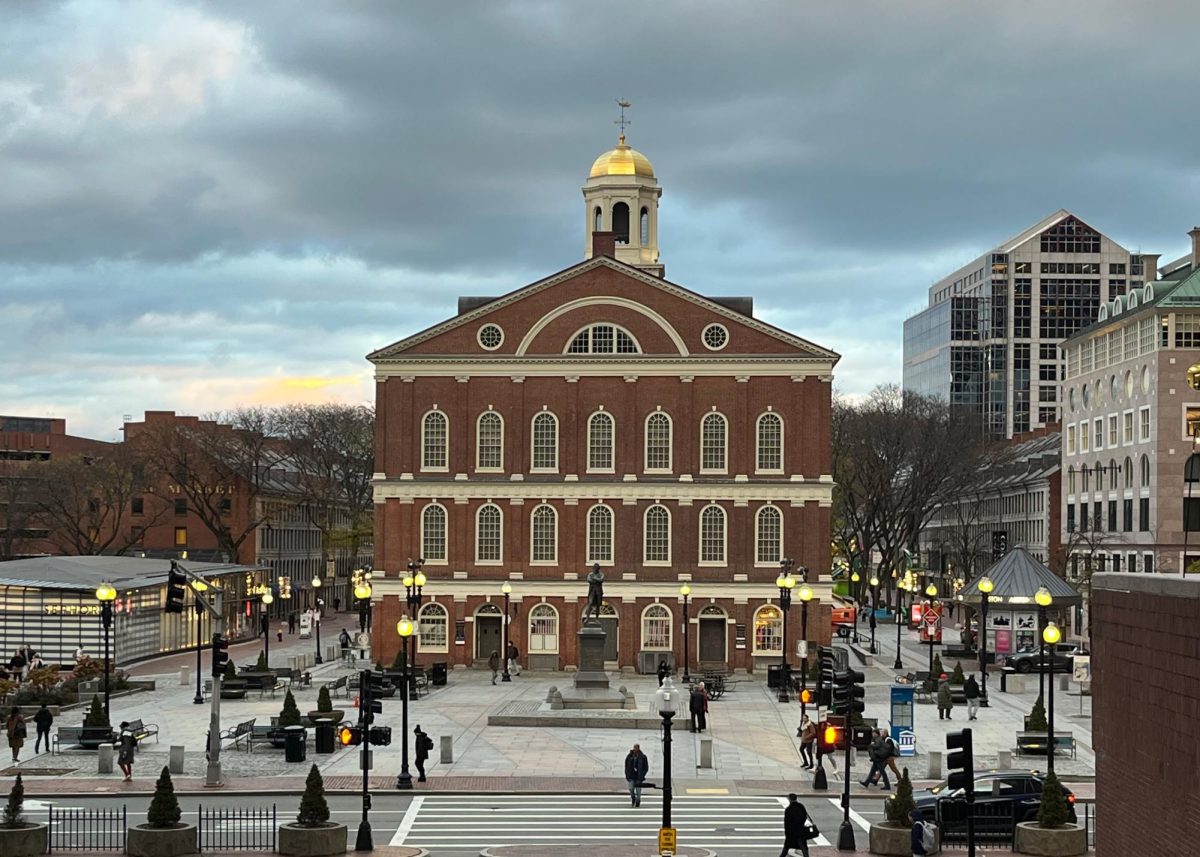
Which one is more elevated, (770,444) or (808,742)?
(770,444)

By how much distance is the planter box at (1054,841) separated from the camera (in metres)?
33.8

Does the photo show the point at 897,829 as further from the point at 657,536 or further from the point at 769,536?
the point at 657,536

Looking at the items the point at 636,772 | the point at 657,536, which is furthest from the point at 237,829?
the point at 657,536

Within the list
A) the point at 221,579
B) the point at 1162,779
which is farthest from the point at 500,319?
the point at 1162,779

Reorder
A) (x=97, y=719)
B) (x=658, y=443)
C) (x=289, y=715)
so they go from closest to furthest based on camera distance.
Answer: (x=289, y=715) → (x=97, y=719) → (x=658, y=443)

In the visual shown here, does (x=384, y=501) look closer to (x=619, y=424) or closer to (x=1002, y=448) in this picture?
(x=619, y=424)

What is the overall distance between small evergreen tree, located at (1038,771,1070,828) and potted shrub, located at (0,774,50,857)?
63.3 feet

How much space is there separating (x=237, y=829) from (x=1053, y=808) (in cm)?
1672

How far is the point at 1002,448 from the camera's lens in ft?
461

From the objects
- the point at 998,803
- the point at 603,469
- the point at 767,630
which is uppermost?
the point at 603,469

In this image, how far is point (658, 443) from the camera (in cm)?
8200

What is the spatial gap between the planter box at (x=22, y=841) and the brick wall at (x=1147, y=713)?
1971cm

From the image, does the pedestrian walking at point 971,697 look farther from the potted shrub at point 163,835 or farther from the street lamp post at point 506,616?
the potted shrub at point 163,835

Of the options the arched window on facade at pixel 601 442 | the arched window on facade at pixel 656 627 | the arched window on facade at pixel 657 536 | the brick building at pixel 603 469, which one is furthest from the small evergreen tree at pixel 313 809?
the arched window on facade at pixel 601 442
